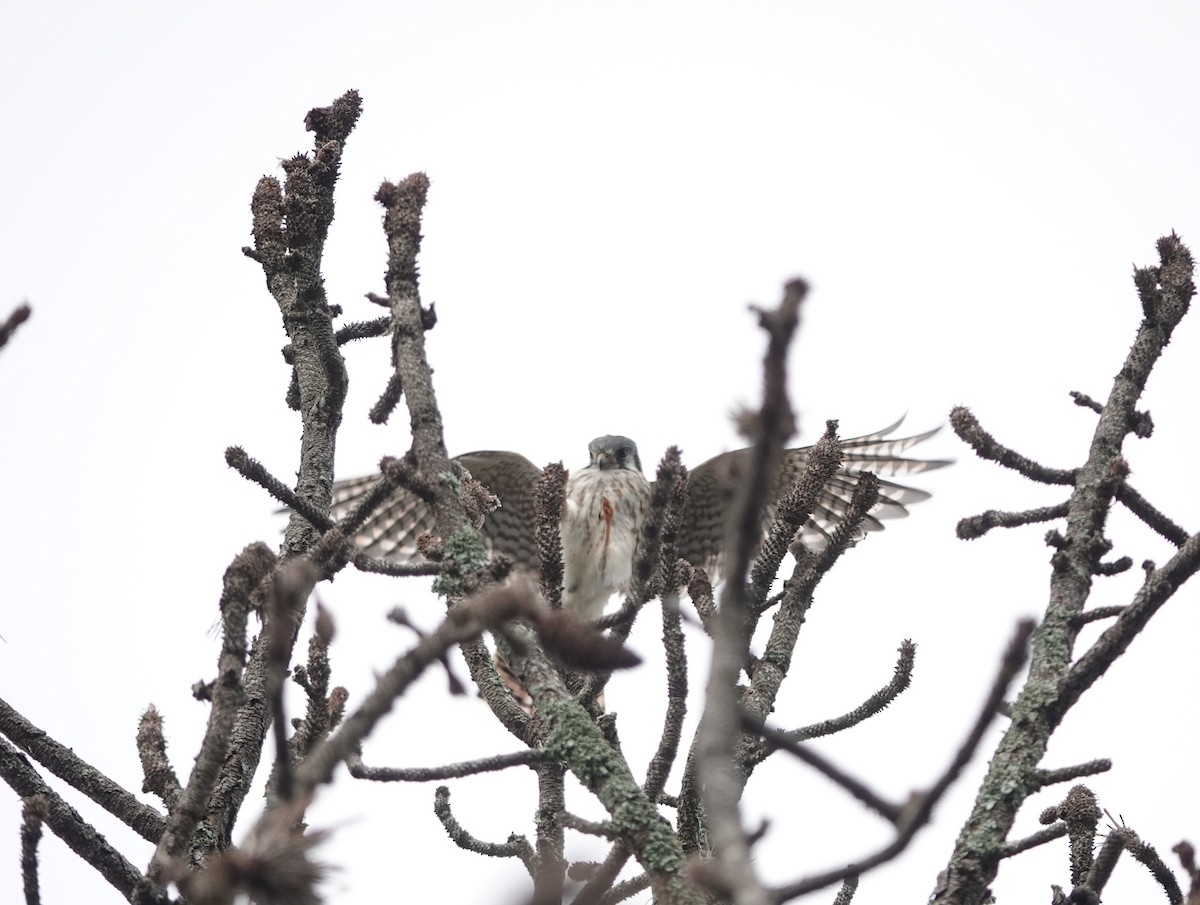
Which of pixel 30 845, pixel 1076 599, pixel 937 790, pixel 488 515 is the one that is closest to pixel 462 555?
pixel 30 845

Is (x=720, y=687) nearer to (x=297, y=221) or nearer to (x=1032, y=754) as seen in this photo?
(x=1032, y=754)

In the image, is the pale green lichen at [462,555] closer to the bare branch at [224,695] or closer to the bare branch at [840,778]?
the bare branch at [224,695]

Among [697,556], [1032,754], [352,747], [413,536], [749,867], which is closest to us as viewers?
[749,867]

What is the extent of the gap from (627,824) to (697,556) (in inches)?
226

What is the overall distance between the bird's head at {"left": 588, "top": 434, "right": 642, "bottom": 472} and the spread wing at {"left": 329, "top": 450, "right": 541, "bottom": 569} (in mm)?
588

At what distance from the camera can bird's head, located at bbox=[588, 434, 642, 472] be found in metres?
8.17

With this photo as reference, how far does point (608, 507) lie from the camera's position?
306 inches

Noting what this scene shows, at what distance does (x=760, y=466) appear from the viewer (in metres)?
1.23

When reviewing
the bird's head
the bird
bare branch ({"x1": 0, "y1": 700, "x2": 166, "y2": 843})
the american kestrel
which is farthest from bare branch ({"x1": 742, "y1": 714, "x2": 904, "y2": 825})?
the bird's head

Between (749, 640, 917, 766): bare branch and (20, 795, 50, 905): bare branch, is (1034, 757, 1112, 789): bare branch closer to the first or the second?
(749, 640, 917, 766): bare branch

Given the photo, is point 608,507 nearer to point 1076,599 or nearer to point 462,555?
point 1076,599

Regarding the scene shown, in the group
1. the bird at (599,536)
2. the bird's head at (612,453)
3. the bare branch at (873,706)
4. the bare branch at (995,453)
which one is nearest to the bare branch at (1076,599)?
the bare branch at (995,453)

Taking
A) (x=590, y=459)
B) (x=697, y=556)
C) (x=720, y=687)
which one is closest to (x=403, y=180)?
(x=720, y=687)

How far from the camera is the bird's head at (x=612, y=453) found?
8.17 metres
